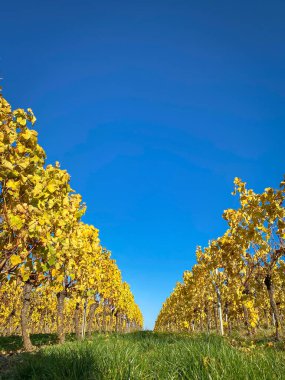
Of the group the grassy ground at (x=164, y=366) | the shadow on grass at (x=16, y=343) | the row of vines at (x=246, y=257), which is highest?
the row of vines at (x=246, y=257)

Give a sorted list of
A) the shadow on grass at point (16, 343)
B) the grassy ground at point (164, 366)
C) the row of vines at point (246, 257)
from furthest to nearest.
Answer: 1. the shadow on grass at point (16, 343)
2. the row of vines at point (246, 257)
3. the grassy ground at point (164, 366)

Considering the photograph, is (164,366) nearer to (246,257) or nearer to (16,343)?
(246,257)

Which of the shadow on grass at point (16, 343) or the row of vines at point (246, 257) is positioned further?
the shadow on grass at point (16, 343)

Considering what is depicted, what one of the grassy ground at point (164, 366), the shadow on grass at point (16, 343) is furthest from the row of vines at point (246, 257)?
the shadow on grass at point (16, 343)

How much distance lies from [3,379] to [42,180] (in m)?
4.92

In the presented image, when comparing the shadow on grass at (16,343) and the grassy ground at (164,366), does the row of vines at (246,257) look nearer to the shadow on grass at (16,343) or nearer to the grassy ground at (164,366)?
the grassy ground at (164,366)

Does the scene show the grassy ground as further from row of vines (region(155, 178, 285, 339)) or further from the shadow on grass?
the shadow on grass

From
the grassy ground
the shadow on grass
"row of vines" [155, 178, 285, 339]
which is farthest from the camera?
the shadow on grass

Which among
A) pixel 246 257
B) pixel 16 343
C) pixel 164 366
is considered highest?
pixel 246 257

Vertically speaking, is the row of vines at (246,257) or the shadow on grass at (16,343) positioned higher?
the row of vines at (246,257)

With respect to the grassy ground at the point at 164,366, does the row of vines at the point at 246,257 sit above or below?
above

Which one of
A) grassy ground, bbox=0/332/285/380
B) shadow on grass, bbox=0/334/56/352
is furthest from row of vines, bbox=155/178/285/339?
shadow on grass, bbox=0/334/56/352

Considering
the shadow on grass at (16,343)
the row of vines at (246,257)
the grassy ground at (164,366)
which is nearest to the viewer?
the grassy ground at (164,366)

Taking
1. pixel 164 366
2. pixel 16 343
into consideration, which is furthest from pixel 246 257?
pixel 16 343
